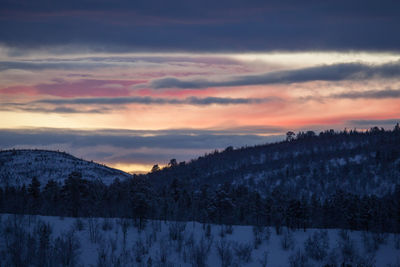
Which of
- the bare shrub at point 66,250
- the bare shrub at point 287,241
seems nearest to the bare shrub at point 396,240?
the bare shrub at point 287,241

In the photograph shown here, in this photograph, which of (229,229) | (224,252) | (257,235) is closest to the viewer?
(224,252)

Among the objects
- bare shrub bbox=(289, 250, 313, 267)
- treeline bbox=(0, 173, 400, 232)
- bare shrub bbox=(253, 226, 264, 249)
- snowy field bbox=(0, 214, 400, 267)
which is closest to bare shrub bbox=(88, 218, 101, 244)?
snowy field bbox=(0, 214, 400, 267)

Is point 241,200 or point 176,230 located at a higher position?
point 176,230

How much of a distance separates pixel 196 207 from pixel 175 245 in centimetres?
5028

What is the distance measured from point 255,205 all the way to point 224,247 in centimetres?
6549

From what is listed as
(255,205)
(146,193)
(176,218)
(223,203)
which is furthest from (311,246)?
(255,205)

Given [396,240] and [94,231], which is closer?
[94,231]

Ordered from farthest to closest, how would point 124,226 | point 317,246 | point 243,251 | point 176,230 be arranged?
point 176,230, point 124,226, point 317,246, point 243,251

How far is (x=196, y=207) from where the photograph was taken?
7681 cm

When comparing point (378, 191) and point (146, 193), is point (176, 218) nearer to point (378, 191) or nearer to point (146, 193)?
point (146, 193)

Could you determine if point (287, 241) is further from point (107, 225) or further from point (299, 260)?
point (107, 225)

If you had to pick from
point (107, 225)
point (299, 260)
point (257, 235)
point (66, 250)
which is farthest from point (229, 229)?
point (66, 250)

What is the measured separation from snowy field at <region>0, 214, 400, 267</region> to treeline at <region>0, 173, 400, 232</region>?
5.23 ft

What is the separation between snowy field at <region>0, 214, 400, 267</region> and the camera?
24141mm
